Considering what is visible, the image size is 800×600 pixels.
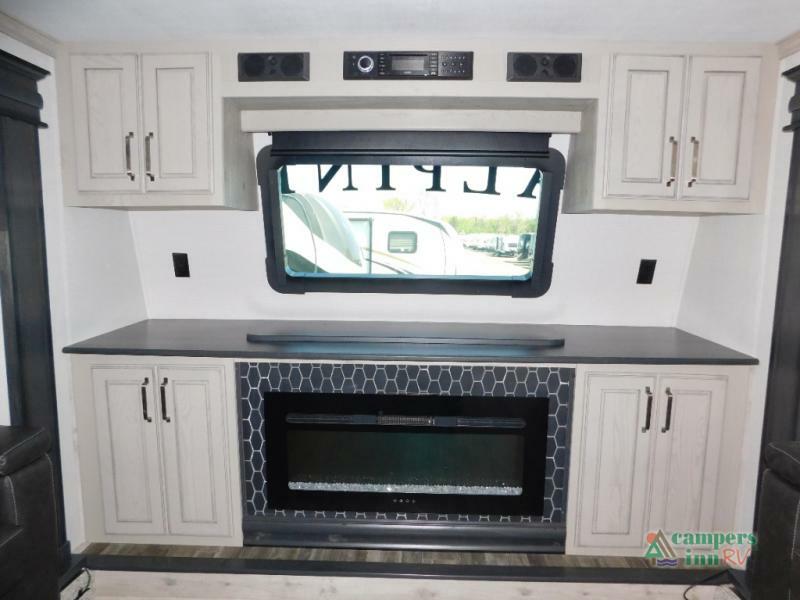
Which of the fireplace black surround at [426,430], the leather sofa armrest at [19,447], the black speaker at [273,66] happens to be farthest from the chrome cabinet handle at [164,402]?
the black speaker at [273,66]

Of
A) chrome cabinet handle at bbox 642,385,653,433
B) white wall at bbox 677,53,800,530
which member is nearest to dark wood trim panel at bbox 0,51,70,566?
chrome cabinet handle at bbox 642,385,653,433

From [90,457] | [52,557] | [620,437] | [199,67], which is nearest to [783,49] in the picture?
[620,437]

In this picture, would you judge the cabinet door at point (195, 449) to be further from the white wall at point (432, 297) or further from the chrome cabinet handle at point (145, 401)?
the white wall at point (432, 297)

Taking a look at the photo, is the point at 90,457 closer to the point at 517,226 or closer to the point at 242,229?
the point at 242,229

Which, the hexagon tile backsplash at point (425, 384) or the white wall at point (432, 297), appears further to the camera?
the white wall at point (432, 297)

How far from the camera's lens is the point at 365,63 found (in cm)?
207

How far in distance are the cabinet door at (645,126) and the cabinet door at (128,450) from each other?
90.4 inches

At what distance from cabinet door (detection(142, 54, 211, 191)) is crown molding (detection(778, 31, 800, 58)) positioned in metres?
2.43

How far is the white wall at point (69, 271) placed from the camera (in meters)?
2.08

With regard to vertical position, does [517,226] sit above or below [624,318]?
above

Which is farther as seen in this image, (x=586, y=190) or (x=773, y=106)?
(x=586, y=190)

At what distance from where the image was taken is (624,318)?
271 cm

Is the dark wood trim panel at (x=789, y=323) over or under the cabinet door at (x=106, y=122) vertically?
under

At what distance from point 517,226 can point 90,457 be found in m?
2.36
